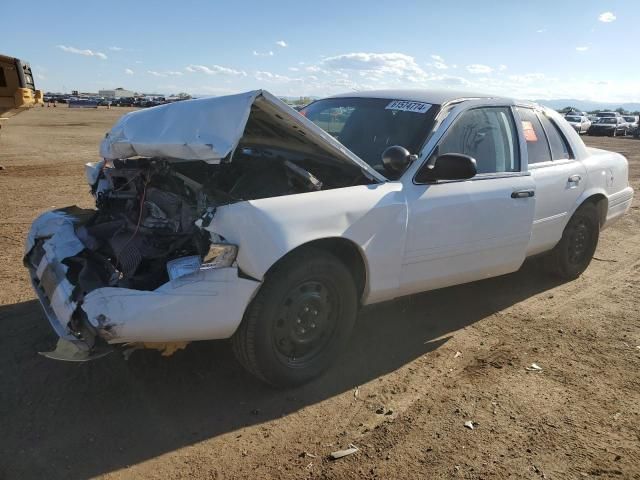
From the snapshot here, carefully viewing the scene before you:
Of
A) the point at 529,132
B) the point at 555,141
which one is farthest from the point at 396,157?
the point at 555,141

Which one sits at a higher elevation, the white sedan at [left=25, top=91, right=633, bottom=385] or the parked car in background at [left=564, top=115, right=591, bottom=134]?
the parked car in background at [left=564, top=115, right=591, bottom=134]

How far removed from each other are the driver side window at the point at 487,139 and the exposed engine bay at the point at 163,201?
3.09 feet

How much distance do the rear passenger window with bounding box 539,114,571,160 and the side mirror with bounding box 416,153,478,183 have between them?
5.67 feet

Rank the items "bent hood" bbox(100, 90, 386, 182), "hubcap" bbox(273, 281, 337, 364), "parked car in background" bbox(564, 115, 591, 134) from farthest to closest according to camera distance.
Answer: "parked car in background" bbox(564, 115, 591, 134) → "hubcap" bbox(273, 281, 337, 364) → "bent hood" bbox(100, 90, 386, 182)

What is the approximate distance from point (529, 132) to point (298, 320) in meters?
2.84

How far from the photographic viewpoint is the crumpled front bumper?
2.68m

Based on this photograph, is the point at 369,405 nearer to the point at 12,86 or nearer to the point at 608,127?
the point at 12,86

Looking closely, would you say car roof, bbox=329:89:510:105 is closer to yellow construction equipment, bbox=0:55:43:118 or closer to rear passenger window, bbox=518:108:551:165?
rear passenger window, bbox=518:108:551:165

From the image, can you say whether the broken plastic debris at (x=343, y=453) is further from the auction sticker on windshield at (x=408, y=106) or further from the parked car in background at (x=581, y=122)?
the parked car in background at (x=581, y=122)

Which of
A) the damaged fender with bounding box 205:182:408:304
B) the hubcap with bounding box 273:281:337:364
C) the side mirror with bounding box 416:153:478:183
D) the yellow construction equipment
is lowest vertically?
the hubcap with bounding box 273:281:337:364

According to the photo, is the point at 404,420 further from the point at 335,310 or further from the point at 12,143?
the point at 12,143

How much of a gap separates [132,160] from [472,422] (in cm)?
313

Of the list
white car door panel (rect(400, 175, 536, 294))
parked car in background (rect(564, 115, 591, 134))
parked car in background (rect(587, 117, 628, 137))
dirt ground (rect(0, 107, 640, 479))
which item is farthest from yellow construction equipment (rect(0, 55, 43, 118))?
parked car in background (rect(587, 117, 628, 137))

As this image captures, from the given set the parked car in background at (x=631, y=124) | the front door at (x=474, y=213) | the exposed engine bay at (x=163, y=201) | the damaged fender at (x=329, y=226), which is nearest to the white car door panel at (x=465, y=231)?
the front door at (x=474, y=213)
